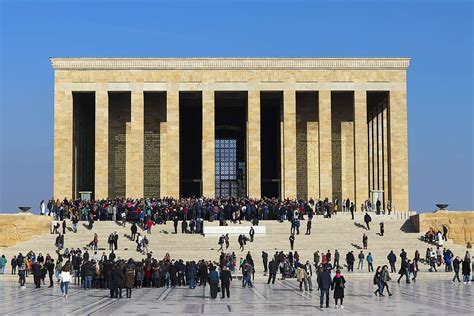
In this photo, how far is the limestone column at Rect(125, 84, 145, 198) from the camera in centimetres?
5456

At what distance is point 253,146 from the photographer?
179ft

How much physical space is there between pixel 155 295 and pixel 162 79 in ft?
101

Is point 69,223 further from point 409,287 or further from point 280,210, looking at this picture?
point 409,287

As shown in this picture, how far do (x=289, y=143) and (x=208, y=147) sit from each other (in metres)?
5.23

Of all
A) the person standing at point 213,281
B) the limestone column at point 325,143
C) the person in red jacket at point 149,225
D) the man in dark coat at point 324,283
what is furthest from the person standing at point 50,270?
the limestone column at point 325,143

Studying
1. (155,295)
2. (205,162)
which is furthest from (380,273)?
(205,162)

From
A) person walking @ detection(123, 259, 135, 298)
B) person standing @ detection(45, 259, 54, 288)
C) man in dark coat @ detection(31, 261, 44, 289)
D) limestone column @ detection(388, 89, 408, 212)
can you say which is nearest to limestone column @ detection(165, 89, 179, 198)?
limestone column @ detection(388, 89, 408, 212)

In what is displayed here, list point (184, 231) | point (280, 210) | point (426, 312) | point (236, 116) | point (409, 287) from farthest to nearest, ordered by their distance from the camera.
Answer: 1. point (236, 116)
2. point (280, 210)
3. point (184, 231)
4. point (409, 287)
5. point (426, 312)

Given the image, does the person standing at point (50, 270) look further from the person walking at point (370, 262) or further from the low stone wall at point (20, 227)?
the low stone wall at point (20, 227)

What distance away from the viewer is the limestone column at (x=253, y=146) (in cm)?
5447

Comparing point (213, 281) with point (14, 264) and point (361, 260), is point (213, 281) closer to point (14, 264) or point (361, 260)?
point (361, 260)

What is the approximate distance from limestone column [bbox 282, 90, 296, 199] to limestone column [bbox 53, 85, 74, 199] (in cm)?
1378

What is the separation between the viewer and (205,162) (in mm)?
54438

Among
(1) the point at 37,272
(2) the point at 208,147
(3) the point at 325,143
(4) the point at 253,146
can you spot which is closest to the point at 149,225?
(1) the point at 37,272
